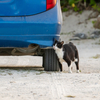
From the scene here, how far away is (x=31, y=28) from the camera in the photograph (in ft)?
15.3

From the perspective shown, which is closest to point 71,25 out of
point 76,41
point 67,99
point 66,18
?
point 66,18

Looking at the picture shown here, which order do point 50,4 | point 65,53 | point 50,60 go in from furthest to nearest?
1. point 50,60
2. point 65,53
3. point 50,4

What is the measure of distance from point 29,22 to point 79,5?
940 inches

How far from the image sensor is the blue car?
4.58 m

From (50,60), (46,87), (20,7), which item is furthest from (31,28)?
(50,60)

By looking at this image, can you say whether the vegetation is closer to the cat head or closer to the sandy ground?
the cat head

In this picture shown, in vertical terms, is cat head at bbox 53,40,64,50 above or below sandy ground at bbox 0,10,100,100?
above

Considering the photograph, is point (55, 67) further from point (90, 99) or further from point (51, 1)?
point (90, 99)

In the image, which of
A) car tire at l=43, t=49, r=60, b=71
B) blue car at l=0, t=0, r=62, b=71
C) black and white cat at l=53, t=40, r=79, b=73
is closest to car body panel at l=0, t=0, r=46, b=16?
blue car at l=0, t=0, r=62, b=71

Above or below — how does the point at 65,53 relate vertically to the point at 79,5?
above

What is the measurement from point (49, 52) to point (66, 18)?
71.6ft

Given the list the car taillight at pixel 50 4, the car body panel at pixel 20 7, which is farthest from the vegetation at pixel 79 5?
the car body panel at pixel 20 7

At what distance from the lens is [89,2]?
91.8ft

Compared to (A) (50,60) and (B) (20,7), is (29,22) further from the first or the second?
(A) (50,60)
